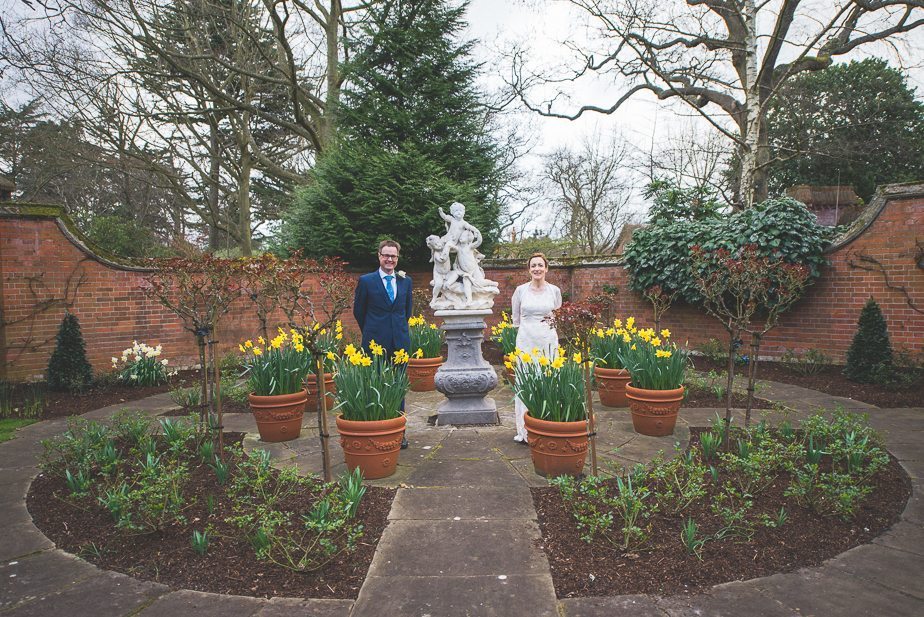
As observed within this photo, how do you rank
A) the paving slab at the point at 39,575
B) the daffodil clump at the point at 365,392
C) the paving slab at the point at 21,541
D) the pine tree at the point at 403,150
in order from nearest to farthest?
the paving slab at the point at 39,575
the paving slab at the point at 21,541
the daffodil clump at the point at 365,392
the pine tree at the point at 403,150

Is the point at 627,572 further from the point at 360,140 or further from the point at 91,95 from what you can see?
the point at 91,95

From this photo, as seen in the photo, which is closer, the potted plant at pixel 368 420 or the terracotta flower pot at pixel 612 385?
the potted plant at pixel 368 420

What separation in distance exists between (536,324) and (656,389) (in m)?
1.31

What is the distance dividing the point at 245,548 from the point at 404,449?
6.44 ft

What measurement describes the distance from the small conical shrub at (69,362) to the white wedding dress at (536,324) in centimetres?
646

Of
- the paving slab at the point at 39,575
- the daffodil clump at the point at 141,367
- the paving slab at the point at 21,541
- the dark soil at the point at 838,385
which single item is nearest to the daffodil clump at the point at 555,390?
the paving slab at the point at 39,575

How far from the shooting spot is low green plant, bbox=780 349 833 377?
7.76 metres

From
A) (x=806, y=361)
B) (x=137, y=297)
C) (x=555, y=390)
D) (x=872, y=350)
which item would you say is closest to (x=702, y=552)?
(x=555, y=390)

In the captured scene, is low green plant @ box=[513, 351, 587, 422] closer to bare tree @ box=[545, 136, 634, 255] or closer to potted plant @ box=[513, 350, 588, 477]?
potted plant @ box=[513, 350, 588, 477]

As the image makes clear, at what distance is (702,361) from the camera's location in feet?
28.9

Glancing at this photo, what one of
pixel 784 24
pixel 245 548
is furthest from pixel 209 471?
pixel 784 24

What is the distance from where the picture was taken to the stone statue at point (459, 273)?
5789mm

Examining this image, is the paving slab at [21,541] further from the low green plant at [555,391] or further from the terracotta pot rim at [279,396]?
the low green plant at [555,391]

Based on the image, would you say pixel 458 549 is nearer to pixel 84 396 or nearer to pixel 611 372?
pixel 611 372
